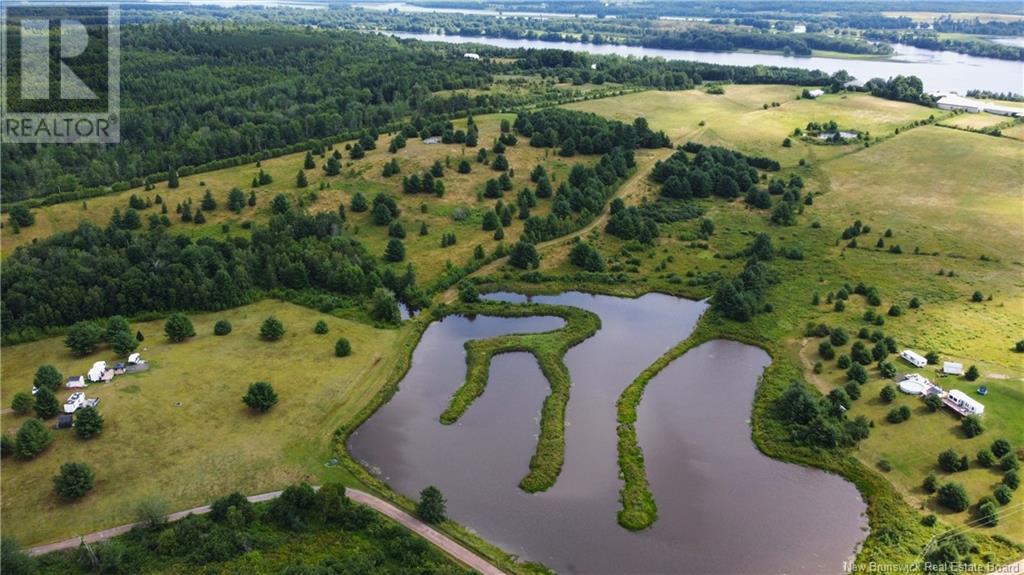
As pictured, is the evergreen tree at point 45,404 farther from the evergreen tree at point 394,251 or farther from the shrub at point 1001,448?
the shrub at point 1001,448

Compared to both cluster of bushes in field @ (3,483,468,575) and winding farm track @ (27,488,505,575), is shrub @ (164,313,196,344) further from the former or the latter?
cluster of bushes in field @ (3,483,468,575)

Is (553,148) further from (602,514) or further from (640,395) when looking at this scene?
(602,514)

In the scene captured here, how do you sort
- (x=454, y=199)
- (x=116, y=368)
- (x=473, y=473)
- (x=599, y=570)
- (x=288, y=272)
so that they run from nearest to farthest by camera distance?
(x=599, y=570), (x=473, y=473), (x=116, y=368), (x=288, y=272), (x=454, y=199)

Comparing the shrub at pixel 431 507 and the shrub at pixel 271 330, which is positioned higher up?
the shrub at pixel 271 330

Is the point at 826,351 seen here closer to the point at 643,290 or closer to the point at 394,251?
the point at 643,290

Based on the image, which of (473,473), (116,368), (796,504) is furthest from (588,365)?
(116,368)

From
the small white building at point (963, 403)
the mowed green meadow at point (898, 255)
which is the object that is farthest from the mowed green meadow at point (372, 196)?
the small white building at point (963, 403)
